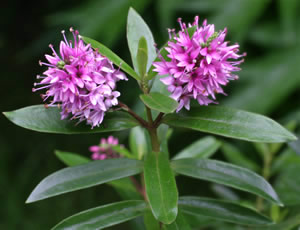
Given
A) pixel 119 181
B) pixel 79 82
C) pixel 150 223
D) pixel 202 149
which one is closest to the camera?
pixel 79 82

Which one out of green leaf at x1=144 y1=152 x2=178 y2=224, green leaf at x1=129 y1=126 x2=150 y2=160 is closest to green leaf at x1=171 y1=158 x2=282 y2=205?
green leaf at x1=144 y1=152 x2=178 y2=224

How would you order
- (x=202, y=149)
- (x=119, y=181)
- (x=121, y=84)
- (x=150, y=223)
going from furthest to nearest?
Answer: 1. (x=121, y=84)
2. (x=202, y=149)
3. (x=119, y=181)
4. (x=150, y=223)

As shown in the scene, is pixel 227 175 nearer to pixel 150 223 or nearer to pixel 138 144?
pixel 150 223

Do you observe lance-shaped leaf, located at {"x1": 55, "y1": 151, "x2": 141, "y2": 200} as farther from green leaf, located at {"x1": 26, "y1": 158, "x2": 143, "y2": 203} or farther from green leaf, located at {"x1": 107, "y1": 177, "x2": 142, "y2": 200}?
green leaf, located at {"x1": 26, "y1": 158, "x2": 143, "y2": 203}

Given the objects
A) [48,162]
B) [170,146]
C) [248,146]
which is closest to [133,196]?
[248,146]

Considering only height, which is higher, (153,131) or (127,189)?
(153,131)

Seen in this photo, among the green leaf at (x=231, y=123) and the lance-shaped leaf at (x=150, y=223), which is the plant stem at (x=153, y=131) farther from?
the lance-shaped leaf at (x=150, y=223)

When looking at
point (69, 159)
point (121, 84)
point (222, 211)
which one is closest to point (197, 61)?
point (222, 211)
